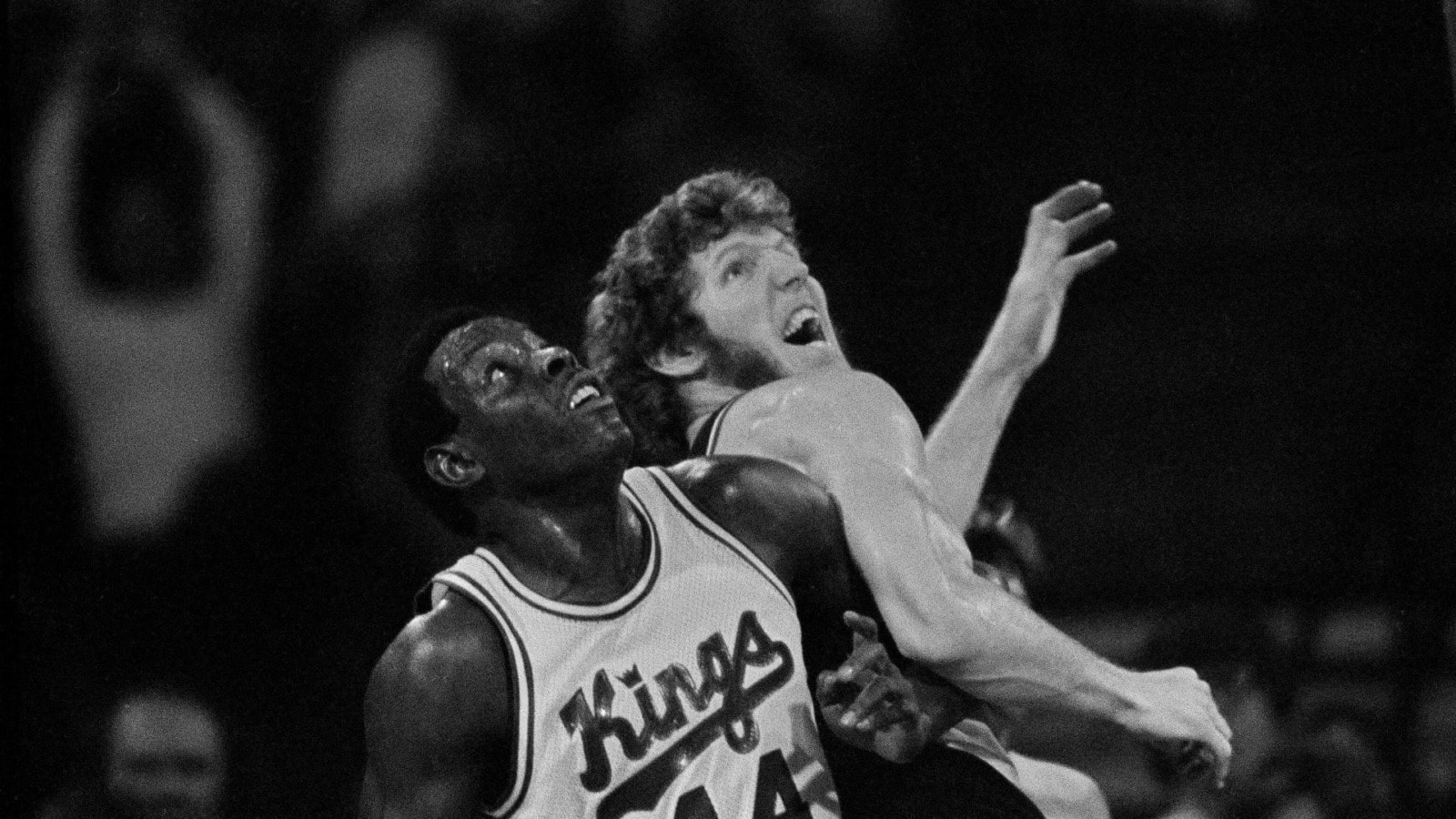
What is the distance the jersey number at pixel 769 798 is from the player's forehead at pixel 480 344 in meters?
0.52

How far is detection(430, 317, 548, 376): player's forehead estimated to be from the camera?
1.87m

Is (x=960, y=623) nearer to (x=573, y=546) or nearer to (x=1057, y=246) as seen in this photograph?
(x=573, y=546)

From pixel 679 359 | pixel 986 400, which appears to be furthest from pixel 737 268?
pixel 986 400

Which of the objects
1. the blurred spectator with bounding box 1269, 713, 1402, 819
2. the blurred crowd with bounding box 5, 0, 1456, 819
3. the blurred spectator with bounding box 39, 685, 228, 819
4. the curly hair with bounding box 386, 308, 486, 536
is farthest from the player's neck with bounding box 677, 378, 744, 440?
the blurred spectator with bounding box 1269, 713, 1402, 819

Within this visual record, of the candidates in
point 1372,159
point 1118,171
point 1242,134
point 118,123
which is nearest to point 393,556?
point 118,123

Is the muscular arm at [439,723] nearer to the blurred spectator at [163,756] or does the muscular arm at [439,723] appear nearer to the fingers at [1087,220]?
the blurred spectator at [163,756]

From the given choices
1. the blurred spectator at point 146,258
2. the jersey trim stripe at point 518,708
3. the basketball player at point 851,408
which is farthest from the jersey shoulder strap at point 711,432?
the blurred spectator at point 146,258

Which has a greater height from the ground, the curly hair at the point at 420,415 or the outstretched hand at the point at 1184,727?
the curly hair at the point at 420,415

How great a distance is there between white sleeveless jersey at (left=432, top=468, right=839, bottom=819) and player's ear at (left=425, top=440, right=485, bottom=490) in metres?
0.09

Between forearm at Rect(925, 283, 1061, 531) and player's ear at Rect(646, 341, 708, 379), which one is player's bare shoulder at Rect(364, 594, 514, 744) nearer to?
player's ear at Rect(646, 341, 708, 379)

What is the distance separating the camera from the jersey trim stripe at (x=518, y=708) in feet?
5.53

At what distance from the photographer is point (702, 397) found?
225 cm

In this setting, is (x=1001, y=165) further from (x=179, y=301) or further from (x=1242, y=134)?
(x=179, y=301)

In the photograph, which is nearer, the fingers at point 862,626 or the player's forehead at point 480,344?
the fingers at point 862,626
